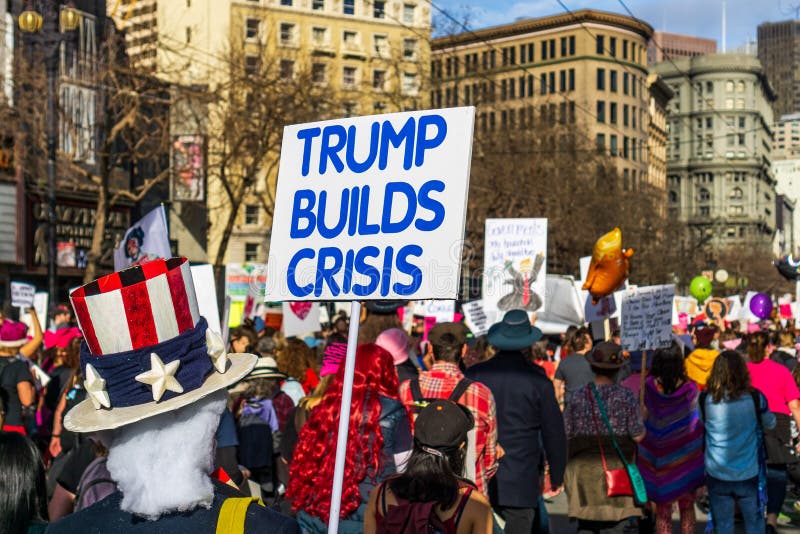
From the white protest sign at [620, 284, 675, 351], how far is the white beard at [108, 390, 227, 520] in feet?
27.9

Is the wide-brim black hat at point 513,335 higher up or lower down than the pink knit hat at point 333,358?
higher up

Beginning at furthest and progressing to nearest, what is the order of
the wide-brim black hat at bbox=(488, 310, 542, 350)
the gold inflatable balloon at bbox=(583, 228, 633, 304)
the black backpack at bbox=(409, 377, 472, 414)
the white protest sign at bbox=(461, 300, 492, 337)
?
1. the white protest sign at bbox=(461, 300, 492, 337)
2. the gold inflatable balloon at bbox=(583, 228, 633, 304)
3. the wide-brim black hat at bbox=(488, 310, 542, 350)
4. the black backpack at bbox=(409, 377, 472, 414)

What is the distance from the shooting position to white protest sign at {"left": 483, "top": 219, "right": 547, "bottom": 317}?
576 inches

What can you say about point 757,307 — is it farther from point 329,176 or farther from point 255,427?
point 329,176

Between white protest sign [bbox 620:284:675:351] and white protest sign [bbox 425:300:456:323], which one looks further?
white protest sign [bbox 425:300:456:323]

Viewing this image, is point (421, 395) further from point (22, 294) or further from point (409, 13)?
point (409, 13)

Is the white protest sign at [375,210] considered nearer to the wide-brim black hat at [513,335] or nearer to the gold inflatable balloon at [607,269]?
the wide-brim black hat at [513,335]

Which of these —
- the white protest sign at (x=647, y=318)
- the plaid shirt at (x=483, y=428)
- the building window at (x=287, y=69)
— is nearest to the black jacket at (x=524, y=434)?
the plaid shirt at (x=483, y=428)

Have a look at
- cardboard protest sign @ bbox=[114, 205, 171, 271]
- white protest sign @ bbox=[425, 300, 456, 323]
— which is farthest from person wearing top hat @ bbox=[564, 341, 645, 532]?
white protest sign @ bbox=[425, 300, 456, 323]

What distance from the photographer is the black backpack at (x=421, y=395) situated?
6.52m

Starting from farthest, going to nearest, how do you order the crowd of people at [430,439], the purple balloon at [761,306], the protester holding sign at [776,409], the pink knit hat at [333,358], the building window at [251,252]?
the building window at [251,252] < the purple balloon at [761,306] < the protester holding sign at [776,409] < the pink knit hat at [333,358] < the crowd of people at [430,439]

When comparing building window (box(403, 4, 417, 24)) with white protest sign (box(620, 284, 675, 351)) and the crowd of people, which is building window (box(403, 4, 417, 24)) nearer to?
white protest sign (box(620, 284, 675, 351))

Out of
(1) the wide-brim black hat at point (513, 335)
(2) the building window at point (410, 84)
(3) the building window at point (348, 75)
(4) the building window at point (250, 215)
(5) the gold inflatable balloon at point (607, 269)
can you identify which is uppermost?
(3) the building window at point (348, 75)

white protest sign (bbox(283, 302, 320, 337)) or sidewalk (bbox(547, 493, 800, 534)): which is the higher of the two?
white protest sign (bbox(283, 302, 320, 337))
